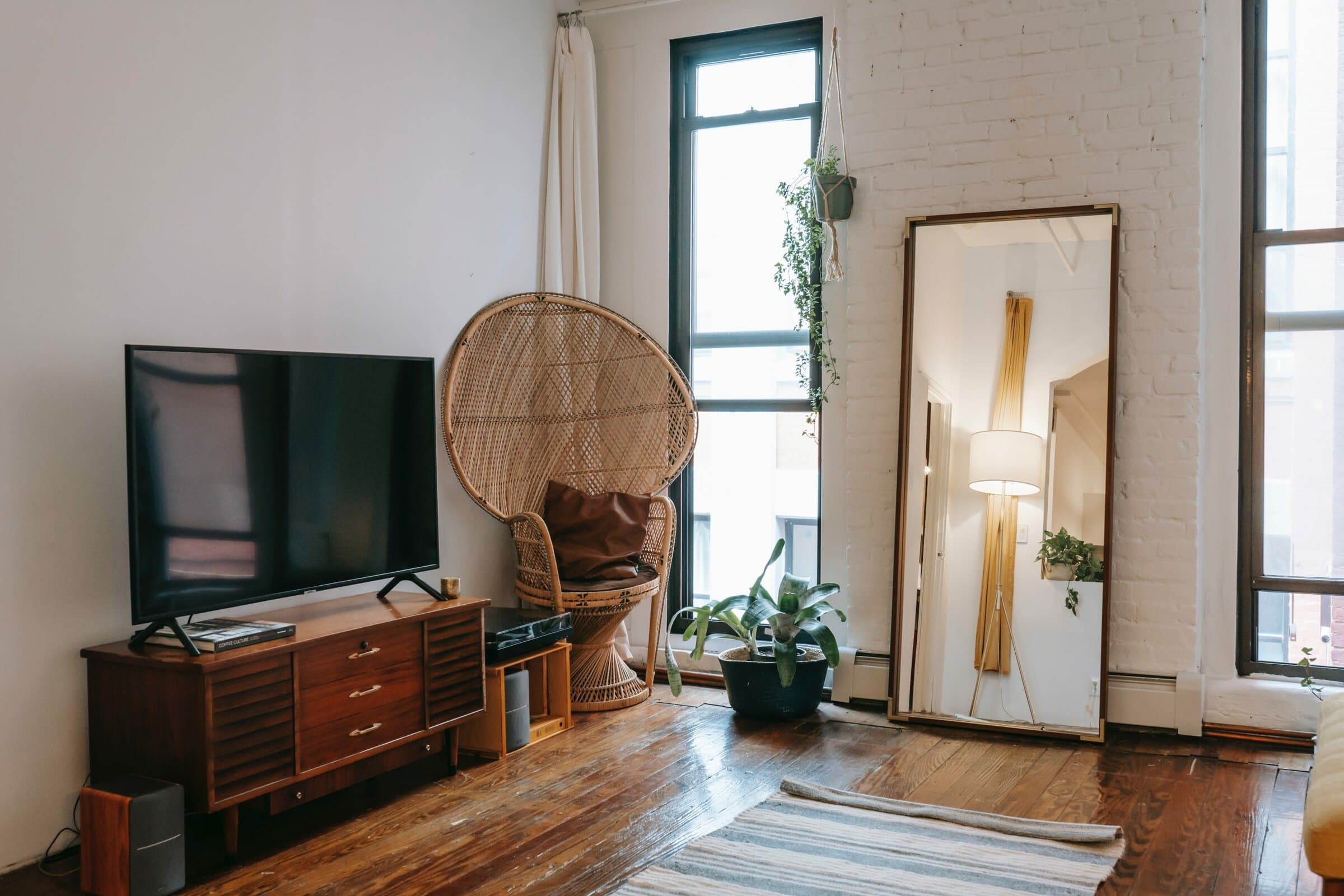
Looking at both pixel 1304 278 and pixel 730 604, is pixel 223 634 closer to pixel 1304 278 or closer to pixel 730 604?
pixel 730 604

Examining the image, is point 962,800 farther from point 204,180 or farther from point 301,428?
point 204,180

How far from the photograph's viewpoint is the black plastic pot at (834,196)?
13.4ft

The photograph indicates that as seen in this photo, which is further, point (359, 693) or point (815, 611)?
point (815, 611)

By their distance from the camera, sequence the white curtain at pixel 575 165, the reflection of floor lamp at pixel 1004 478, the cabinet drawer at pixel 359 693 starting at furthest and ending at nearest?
1. the white curtain at pixel 575 165
2. the reflection of floor lamp at pixel 1004 478
3. the cabinet drawer at pixel 359 693

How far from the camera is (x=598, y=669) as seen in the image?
4.07 m

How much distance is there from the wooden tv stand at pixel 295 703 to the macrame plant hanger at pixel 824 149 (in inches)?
73.6

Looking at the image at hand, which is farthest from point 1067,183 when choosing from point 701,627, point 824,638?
point 701,627

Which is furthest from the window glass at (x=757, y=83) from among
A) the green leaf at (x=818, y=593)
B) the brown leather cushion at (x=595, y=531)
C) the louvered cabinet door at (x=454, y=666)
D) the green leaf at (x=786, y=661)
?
the louvered cabinet door at (x=454, y=666)

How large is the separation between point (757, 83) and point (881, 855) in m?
3.17

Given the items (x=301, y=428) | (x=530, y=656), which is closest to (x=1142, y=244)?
(x=530, y=656)

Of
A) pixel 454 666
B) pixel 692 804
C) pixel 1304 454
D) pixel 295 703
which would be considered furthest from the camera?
pixel 1304 454

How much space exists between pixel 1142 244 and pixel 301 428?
2808mm

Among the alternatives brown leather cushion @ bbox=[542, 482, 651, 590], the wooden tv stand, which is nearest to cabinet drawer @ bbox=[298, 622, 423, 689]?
the wooden tv stand

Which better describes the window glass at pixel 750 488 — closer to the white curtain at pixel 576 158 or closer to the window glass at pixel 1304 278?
the white curtain at pixel 576 158
